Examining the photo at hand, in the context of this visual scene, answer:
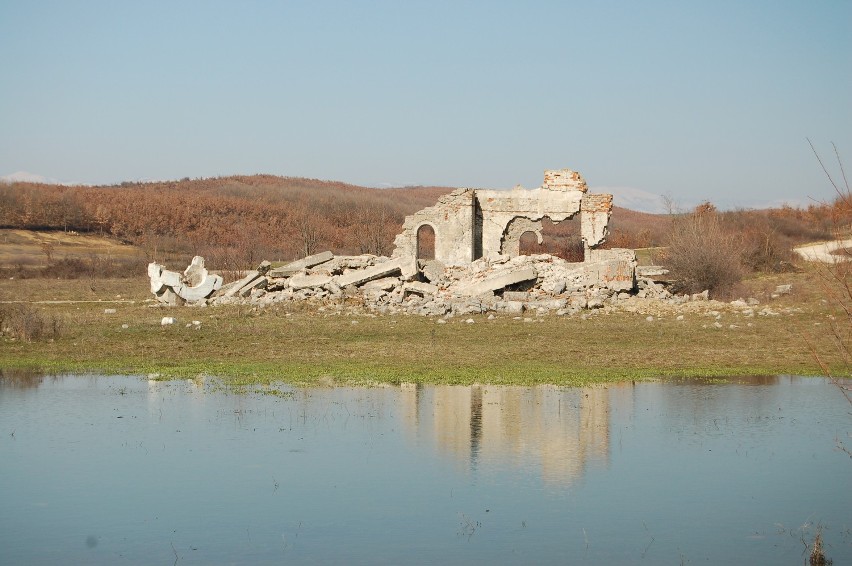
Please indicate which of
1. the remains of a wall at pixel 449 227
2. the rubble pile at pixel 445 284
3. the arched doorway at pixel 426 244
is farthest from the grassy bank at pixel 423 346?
the arched doorway at pixel 426 244

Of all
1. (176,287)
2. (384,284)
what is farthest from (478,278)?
(176,287)

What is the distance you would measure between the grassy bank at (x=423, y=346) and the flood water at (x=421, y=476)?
1.73 metres

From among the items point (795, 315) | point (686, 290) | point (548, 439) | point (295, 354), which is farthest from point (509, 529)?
point (686, 290)

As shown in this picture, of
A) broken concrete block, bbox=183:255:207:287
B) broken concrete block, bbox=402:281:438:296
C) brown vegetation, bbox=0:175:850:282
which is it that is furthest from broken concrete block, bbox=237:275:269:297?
brown vegetation, bbox=0:175:850:282

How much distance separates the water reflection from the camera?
32.0ft

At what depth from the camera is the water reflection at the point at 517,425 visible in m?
9.74

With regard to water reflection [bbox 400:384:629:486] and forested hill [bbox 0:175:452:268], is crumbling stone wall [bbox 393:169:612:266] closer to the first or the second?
forested hill [bbox 0:175:452:268]

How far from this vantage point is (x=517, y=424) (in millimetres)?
11289

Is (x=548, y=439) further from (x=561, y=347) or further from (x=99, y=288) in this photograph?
(x=99, y=288)

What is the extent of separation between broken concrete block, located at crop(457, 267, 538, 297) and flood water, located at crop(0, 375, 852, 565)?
11799mm

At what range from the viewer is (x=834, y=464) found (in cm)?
965

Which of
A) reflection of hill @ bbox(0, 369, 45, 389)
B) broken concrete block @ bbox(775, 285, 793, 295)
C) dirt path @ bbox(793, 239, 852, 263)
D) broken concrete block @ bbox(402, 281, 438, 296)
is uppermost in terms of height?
dirt path @ bbox(793, 239, 852, 263)

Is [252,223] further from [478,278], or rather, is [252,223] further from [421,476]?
[421,476]

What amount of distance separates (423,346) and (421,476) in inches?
352
